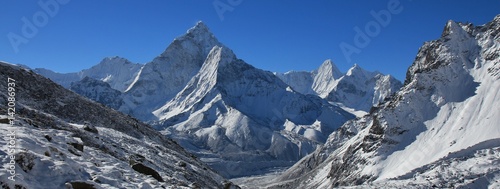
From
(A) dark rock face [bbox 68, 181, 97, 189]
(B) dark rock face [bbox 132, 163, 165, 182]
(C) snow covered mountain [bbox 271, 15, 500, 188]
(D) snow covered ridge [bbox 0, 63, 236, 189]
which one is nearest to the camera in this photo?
(D) snow covered ridge [bbox 0, 63, 236, 189]

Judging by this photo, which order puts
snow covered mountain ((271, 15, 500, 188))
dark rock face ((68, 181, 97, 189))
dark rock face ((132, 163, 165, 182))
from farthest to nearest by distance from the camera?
1. snow covered mountain ((271, 15, 500, 188))
2. dark rock face ((132, 163, 165, 182))
3. dark rock face ((68, 181, 97, 189))

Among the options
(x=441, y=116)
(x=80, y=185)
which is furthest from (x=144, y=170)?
(x=441, y=116)

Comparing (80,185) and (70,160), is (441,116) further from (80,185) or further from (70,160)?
(80,185)

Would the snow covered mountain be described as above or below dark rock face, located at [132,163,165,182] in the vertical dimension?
above

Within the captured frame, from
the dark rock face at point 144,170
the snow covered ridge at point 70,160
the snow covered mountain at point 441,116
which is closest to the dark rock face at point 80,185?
the snow covered ridge at point 70,160

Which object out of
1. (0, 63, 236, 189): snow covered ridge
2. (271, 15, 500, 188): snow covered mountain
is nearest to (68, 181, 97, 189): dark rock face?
(0, 63, 236, 189): snow covered ridge

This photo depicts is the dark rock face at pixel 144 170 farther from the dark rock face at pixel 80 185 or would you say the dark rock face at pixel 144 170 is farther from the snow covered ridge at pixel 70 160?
the dark rock face at pixel 80 185

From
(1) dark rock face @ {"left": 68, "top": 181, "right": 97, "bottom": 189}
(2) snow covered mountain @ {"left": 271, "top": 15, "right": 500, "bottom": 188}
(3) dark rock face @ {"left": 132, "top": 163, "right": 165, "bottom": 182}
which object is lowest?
(1) dark rock face @ {"left": 68, "top": 181, "right": 97, "bottom": 189}

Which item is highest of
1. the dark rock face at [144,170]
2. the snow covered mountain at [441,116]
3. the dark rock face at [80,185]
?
the snow covered mountain at [441,116]

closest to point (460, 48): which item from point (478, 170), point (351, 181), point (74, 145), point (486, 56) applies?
point (486, 56)

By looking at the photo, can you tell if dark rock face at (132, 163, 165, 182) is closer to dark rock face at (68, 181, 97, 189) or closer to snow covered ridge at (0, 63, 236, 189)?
snow covered ridge at (0, 63, 236, 189)

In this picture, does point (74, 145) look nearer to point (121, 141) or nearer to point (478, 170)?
point (121, 141)
